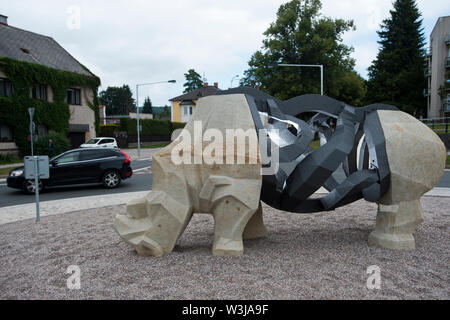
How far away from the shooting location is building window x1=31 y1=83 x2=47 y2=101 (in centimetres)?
2530

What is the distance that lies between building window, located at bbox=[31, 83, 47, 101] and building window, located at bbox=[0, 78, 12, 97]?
61.8 inches

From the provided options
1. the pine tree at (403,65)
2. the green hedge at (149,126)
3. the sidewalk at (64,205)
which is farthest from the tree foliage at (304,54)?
the sidewalk at (64,205)

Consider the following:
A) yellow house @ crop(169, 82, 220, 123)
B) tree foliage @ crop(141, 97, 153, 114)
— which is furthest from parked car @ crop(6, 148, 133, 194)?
tree foliage @ crop(141, 97, 153, 114)

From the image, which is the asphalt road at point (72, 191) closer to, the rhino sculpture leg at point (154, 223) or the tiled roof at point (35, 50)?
the rhino sculpture leg at point (154, 223)

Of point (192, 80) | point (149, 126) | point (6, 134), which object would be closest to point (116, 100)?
point (192, 80)

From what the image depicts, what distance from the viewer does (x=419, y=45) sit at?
35219 mm

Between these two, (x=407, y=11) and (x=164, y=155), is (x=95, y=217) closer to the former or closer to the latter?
(x=164, y=155)

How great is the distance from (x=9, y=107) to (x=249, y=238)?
23951mm

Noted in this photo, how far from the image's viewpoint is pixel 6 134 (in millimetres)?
23922

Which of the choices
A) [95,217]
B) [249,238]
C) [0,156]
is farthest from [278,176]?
[0,156]

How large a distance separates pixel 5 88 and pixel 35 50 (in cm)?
540

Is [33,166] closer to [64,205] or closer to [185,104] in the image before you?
[64,205]

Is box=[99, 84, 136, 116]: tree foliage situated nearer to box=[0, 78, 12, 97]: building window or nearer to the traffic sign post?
box=[0, 78, 12, 97]: building window

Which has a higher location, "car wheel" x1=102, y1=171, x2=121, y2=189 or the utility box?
the utility box
